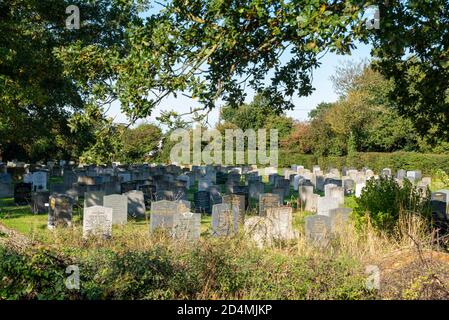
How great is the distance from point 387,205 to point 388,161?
29.2 m

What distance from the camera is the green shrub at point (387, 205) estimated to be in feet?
38.0

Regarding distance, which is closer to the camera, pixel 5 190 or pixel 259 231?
pixel 259 231

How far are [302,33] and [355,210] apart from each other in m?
6.61

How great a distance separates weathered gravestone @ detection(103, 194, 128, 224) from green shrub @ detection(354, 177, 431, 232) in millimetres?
6367

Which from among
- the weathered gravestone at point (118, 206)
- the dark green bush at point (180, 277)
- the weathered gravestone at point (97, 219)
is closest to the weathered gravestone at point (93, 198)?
the weathered gravestone at point (118, 206)

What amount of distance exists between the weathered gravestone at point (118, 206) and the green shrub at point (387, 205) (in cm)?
637

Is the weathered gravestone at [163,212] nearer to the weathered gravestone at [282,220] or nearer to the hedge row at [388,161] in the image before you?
the weathered gravestone at [282,220]

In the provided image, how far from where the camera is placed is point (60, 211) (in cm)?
1426

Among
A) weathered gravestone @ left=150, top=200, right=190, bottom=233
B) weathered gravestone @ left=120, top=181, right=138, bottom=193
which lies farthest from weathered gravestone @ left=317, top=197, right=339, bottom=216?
weathered gravestone @ left=120, top=181, right=138, bottom=193

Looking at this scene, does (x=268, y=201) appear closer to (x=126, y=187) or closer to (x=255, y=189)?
(x=255, y=189)

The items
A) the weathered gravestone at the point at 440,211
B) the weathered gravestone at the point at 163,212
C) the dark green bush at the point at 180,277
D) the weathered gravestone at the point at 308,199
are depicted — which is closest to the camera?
the dark green bush at the point at 180,277

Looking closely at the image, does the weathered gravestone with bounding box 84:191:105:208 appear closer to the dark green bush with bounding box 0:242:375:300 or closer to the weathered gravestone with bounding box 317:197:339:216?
the weathered gravestone with bounding box 317:197:339:216

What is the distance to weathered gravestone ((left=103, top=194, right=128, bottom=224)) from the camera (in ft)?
48.4

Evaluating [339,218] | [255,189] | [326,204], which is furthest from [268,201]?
[255,189]
